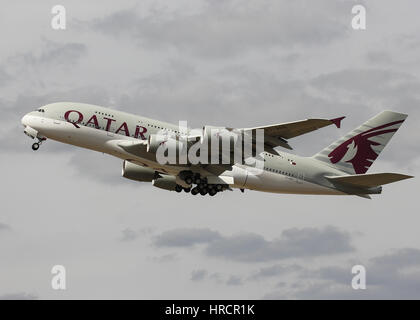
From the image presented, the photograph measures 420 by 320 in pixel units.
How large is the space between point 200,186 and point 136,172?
19.4 ft

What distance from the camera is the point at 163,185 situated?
66.2 m

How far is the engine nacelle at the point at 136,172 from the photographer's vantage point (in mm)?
65812

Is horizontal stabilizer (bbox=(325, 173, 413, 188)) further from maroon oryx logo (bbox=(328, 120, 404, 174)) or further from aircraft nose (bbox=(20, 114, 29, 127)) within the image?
aircraft nose (bbox=(20, 114, 29, 127))

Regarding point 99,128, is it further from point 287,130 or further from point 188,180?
point 287,130

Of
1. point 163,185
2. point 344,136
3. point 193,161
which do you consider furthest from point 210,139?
point 344,136

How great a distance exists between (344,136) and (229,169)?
11.6 metres

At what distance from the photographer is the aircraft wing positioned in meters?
53.7

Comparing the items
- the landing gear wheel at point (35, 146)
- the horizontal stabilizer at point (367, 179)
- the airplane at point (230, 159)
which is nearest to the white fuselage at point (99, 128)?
the airplane at point (230, 159)

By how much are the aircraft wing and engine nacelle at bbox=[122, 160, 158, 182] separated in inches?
464

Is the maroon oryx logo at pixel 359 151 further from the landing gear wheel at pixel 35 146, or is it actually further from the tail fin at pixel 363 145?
the landing gear wheel at pixel 35 146

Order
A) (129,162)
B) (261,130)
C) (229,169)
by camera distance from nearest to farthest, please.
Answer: (261,130) < (229,169) < (129,162)

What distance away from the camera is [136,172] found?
65875mm

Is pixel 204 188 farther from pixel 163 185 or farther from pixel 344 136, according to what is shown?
pixel 344 136

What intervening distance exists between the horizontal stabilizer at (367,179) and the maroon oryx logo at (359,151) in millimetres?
2873
